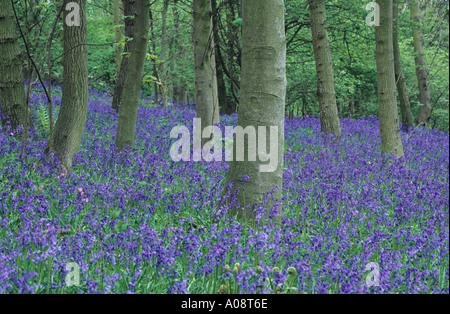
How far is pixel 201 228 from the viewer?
11.3ft

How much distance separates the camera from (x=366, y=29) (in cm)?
1321

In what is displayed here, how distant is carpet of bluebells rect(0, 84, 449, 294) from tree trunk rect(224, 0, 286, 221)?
0.39 m

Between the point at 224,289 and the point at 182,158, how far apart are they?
4.02m

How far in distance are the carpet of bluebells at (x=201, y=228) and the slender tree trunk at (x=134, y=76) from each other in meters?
0.38

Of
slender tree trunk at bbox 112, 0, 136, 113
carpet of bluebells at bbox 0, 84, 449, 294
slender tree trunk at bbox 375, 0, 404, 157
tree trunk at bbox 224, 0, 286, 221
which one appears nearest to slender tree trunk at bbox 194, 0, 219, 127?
carpet of bluebells at bbox 0, 84, 449, 294

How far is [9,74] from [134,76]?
2147 millimetres

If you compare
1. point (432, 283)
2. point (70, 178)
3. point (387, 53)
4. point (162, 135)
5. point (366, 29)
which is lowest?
point (432, 283)

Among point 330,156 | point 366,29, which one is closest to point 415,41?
point 366,29

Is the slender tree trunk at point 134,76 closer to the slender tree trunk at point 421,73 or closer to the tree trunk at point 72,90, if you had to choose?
the tree trunk at point 72,90

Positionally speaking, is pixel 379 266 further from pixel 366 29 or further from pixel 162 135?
pixel 366 29

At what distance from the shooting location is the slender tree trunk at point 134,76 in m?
6.62

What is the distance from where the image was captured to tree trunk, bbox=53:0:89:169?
5.95 metres

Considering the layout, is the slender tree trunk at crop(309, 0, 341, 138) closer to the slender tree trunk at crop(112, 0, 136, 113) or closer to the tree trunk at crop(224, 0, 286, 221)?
the slender tree trunk at crop(112, 0, 136, 113)

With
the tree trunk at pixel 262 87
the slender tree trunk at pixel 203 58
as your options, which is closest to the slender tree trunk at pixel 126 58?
the slender tree trunk at pixel 203 58
